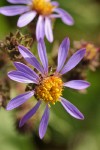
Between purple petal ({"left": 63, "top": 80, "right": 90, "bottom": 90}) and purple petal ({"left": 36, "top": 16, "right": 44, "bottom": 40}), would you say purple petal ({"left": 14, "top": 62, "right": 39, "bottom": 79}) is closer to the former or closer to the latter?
purple petal ({"left": 63, "top": 80, "right": 90, "bottom": 90})

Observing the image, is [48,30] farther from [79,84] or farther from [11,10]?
[79,84]

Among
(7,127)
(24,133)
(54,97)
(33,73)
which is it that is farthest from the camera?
(7,127)

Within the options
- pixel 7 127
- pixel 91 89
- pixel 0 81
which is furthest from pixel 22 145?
pixel 0 81

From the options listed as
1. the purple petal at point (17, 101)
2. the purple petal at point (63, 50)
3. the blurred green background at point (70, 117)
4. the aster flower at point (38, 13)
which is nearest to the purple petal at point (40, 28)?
the aster flower at point (38, 13)

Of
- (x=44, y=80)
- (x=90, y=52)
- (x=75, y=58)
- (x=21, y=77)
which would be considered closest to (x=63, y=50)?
(x=75, y=58)

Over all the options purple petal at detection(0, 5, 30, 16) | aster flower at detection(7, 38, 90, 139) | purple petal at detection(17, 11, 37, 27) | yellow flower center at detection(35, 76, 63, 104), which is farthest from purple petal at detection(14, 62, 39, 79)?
purple petal at detection(0, 5, 30, 16)

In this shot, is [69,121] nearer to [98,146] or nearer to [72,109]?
[98,146]

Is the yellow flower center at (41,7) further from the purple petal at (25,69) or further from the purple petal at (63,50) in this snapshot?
the purple petal at (25,69)
